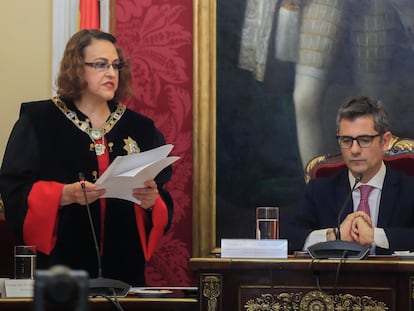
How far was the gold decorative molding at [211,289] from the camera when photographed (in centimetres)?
297

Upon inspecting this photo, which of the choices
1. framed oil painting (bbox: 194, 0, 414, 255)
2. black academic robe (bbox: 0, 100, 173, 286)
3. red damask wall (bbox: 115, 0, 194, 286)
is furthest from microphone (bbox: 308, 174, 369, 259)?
red damask wall (bbox: 115, 0, 194, 286)

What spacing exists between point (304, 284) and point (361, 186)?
1.20 meters

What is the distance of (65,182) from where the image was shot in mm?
3912

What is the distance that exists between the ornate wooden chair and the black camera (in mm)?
3245

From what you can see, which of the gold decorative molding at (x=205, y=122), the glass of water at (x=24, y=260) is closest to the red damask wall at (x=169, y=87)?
the gold decorative molding at (x=205, y=122)

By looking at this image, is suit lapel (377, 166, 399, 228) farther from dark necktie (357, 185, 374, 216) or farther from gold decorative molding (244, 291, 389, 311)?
gold decorative molding (244, 291, 389, 311)

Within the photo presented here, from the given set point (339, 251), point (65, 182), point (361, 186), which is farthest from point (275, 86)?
point (339, 251)

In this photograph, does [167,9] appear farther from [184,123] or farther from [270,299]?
[270,299]

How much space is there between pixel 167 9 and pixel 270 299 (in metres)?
2.43

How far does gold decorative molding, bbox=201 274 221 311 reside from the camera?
117 inches

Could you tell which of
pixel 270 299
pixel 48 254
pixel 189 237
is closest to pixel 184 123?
pixel 189 237

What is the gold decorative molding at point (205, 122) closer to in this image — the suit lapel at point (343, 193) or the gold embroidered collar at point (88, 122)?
the gold embroidered collar at point (88, 122)

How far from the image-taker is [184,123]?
4.91 meters

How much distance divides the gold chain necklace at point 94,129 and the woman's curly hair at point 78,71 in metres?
0.05
